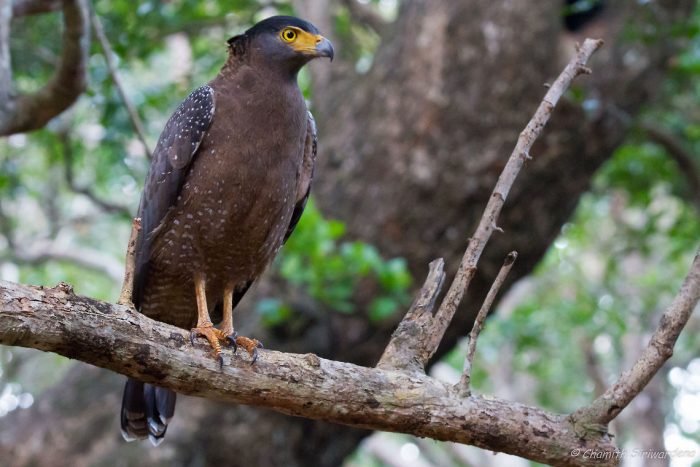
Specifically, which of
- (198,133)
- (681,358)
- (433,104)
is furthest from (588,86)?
(681,358)

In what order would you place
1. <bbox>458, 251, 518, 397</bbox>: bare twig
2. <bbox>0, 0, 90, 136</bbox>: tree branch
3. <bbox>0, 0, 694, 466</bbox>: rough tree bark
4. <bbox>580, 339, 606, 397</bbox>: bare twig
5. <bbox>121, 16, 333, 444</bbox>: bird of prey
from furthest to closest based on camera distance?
<bbox>580, 339, 606, 397</bbox>: bare twig → <bbox>0, 0, 694, 466</bbox>: rough tree bark → <bbox>0, 0, 90, 136</bbox>: tree branch → <bbox>121, 16, 333, 444</bbox>: bird of prey → <bbox>458, 251, 518, 397</bbox>: bare twig

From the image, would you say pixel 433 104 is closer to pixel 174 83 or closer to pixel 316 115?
pixel 316 115

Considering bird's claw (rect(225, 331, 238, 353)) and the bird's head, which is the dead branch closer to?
bird's claw (rect(225, 331, 238, 353))

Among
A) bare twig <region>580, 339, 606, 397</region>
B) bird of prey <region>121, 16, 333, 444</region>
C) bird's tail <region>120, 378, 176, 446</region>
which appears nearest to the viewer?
bird of prey <region>121, 16, 333, 444</region>

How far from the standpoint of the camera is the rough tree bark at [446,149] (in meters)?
7.05

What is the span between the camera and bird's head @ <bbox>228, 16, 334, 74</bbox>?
4.55 meters

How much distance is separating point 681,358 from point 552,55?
27.9 feet

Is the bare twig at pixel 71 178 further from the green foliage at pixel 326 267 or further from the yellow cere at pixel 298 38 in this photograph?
the yellow cere at pixel 298 38

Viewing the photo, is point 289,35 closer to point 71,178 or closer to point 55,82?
point 55,82

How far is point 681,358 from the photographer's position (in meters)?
14.0

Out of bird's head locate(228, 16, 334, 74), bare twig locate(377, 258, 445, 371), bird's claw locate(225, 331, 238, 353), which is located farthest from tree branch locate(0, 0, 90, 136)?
bare twig locate(377, 258, 445, 371)

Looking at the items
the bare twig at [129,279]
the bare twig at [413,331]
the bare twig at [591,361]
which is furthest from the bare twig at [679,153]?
the bare twig at [129,279]

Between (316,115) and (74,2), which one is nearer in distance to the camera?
(74,2)

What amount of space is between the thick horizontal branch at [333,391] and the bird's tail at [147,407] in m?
1.56
